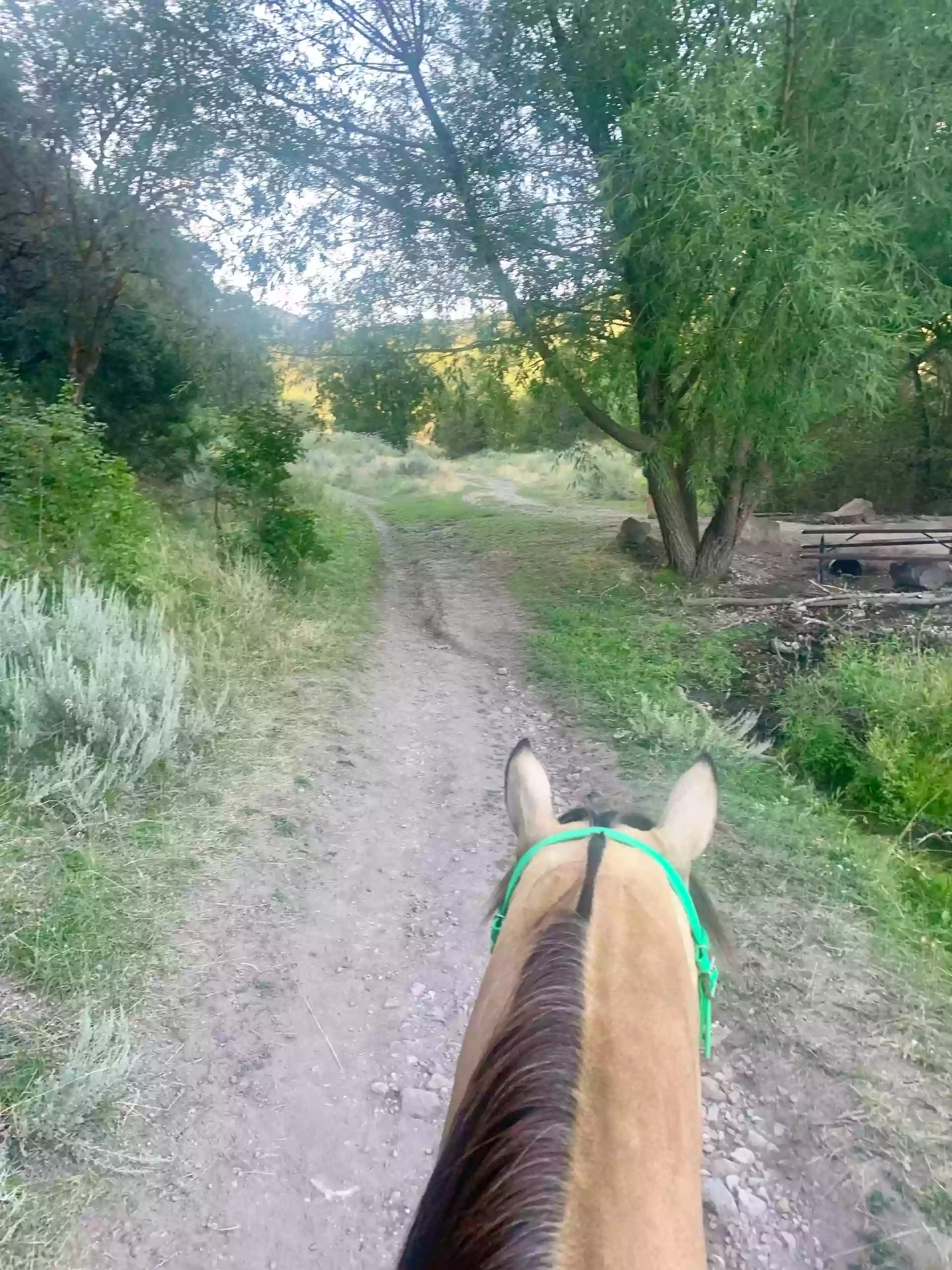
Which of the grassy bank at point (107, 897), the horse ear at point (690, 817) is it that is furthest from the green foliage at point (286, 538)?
the horse ear at point (690, 817)

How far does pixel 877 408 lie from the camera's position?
7.05m

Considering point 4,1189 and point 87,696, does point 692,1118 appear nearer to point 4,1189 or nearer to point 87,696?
point 4,1189

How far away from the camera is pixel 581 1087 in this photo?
3.32 ft

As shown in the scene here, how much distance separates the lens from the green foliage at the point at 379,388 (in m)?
9.34

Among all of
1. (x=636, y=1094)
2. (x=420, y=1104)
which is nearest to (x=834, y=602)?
(x=420, y=1104)

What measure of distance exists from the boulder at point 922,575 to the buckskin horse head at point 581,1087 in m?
9.24

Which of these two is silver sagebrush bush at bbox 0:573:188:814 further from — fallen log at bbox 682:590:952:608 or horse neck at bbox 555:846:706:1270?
fallen log at bbox 682:590:952:608

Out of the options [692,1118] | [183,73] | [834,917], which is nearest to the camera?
[692,1118]

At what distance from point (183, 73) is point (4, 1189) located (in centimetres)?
870

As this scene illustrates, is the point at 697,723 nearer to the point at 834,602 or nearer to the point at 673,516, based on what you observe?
the point at 834,602

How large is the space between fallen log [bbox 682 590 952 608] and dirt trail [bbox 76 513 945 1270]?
4206 mm

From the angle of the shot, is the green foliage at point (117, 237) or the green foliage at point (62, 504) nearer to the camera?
the green foliage at point (62, 504)

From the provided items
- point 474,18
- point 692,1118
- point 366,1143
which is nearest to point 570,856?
point 692,1118

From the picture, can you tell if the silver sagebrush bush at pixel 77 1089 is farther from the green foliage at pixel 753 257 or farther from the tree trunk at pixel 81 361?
the tree trunk at pixel 81 361
